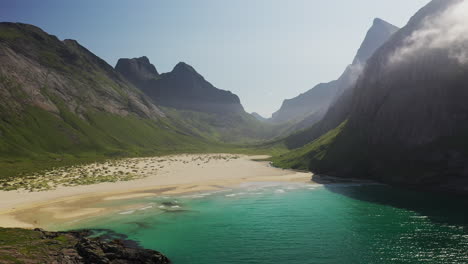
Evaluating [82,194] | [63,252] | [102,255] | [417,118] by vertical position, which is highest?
[417,118]

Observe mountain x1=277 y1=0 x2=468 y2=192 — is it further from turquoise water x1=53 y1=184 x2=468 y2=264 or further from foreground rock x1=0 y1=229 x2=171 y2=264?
foreground rock x1=0 y1=229 x2=171 y2=264

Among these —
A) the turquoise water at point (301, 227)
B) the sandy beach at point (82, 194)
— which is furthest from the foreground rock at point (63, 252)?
the sandy beach at point (82, 194)

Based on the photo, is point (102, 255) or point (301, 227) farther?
point (301, 227)

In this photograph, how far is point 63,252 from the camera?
114 feet

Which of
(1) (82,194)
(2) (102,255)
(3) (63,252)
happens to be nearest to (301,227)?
(2) (102,255)

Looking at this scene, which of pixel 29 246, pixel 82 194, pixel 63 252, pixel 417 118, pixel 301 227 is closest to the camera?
pixel 63 252

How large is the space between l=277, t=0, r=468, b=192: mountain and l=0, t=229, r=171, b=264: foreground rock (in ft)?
263

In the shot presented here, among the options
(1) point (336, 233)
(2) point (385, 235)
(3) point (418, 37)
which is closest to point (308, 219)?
(1) point (336, 233)

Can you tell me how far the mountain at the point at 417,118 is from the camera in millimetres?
79500

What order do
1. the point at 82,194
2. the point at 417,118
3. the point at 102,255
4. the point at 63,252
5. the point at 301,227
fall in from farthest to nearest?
1. the point at 417,118
2. the point at 82,194
3. the point at 301,227
4. the point at 63,252
5. the point at 102,255

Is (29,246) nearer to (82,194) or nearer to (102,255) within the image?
(102,255)

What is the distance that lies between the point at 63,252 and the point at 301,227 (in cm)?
3675

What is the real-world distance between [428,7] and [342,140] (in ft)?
268

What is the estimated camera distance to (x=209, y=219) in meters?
55.3
